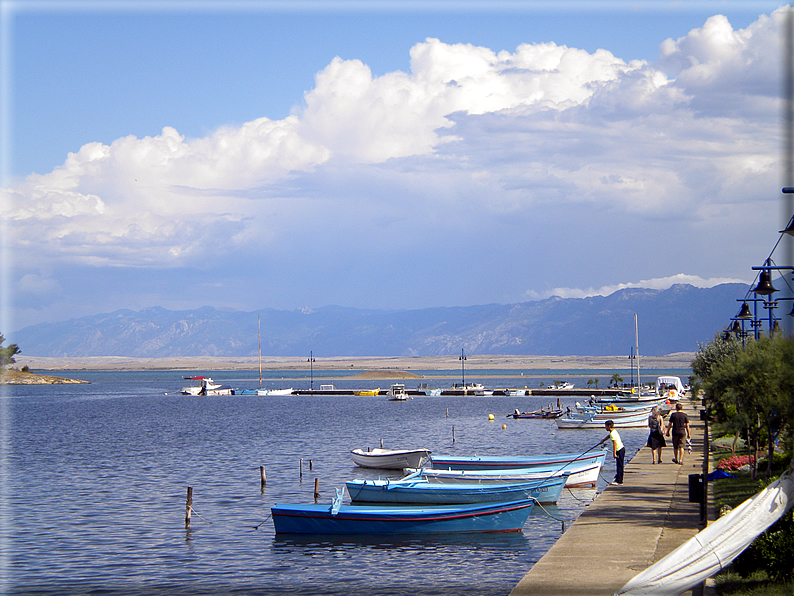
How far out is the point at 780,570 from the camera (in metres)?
14.0

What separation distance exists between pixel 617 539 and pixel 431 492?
34.7ft

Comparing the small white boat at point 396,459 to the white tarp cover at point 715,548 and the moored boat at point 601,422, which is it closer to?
the white tarp cover at point 715,548

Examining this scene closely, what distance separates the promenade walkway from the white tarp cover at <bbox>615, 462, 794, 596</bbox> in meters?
1.65

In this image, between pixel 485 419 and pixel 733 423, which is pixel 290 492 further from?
pixel 485 419

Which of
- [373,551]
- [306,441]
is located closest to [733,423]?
[373,551]

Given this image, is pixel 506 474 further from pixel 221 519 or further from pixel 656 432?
pixel 221 519

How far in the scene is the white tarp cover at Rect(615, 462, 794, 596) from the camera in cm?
1277

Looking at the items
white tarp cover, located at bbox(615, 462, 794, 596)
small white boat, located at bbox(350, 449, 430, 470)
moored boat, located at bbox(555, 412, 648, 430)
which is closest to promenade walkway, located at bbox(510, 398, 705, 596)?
white tarp cover, located at bbox(615, 462, 794, 596)

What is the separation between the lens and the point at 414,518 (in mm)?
26750

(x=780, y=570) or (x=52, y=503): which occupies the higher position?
(x=780, y=570)

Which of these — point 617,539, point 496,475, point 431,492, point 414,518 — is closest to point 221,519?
point 431,492

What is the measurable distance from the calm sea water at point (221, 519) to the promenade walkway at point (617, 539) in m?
2.43

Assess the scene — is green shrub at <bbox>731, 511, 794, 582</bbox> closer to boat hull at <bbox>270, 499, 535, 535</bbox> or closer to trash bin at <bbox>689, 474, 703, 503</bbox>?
trash bin at <bbox>689, 474, 703, 503</bbox>

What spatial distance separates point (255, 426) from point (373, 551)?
57693 millimetres
